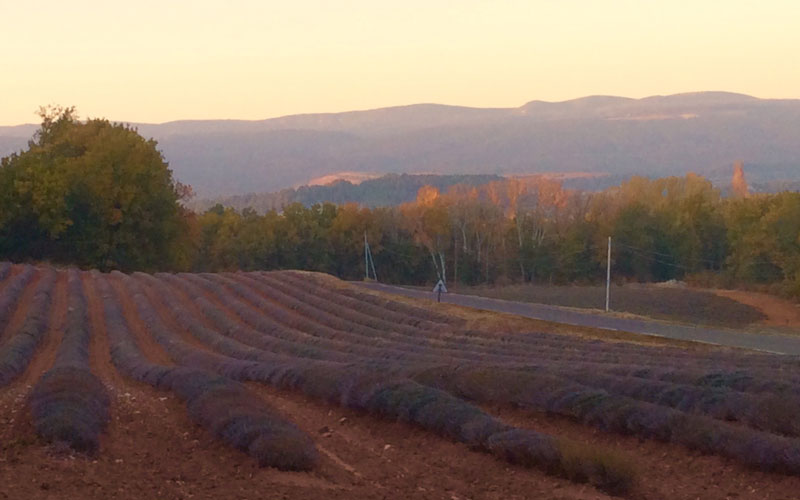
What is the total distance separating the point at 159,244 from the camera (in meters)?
51.2

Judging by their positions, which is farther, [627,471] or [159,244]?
[159,244]

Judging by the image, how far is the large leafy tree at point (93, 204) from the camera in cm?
4641

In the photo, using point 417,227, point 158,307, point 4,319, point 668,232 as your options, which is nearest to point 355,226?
point 417,227

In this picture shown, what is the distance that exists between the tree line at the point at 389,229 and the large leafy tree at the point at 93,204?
7 centimetres

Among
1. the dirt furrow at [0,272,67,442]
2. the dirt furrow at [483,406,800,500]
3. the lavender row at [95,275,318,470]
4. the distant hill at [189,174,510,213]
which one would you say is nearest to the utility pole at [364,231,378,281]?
the dirt furrow at [0,272,67,442]

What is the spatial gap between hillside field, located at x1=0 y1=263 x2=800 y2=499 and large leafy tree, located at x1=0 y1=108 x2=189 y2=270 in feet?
91.7

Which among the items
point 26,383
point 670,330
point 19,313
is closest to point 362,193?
point 670,330

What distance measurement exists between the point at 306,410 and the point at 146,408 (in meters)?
2.00

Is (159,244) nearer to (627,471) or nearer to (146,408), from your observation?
(146,408)

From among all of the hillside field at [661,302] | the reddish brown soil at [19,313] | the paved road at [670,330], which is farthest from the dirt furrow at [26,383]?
the hillside field at [661,302]

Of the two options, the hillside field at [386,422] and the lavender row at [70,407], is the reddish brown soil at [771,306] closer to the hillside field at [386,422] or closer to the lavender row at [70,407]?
the hillside field at [386,422]

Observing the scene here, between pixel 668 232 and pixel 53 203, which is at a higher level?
pixel 53 203

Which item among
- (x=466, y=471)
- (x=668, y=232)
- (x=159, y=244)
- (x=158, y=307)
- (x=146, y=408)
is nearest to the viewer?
(x=466, y=471)

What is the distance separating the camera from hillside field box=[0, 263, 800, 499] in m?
8.90
